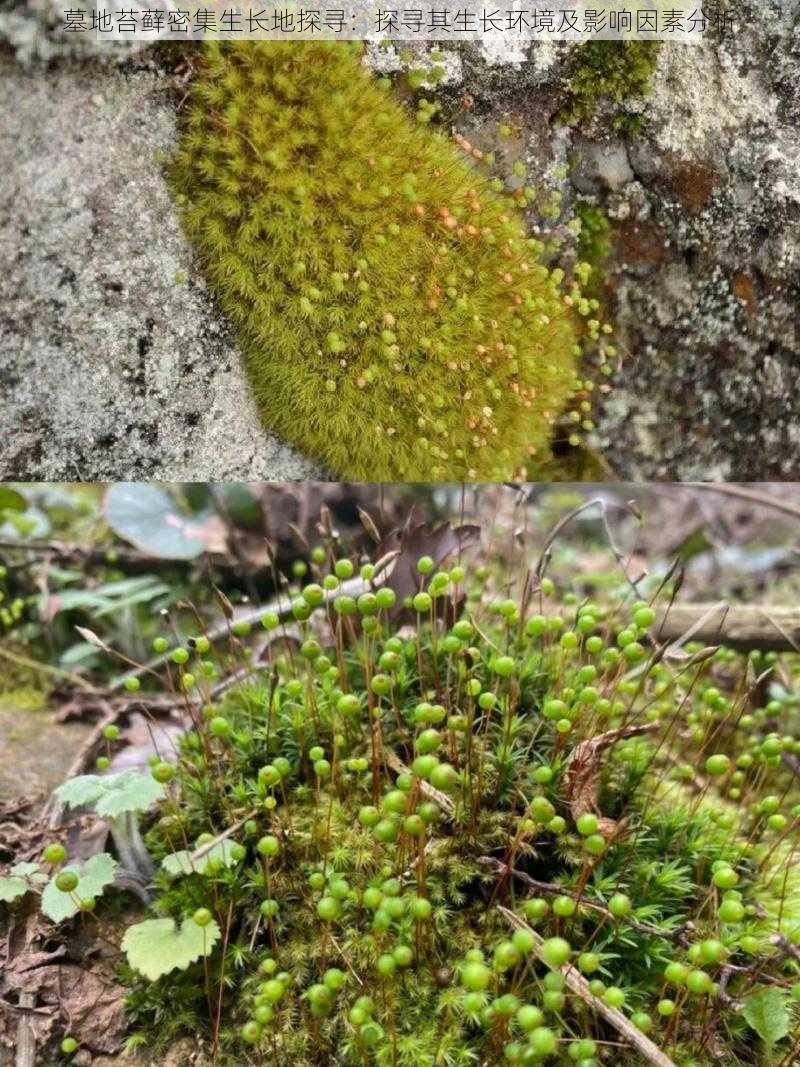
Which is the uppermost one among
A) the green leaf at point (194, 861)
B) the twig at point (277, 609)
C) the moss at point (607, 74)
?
the moss at point (607, 74)

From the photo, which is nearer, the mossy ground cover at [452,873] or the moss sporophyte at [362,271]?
the mossy ground cover at [452,873]

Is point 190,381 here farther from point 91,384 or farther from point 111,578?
point 111,578

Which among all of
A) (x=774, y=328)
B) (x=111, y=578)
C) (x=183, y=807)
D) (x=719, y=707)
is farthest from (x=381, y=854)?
(x=774, y=328)

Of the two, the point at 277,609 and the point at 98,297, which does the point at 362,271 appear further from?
the point at 277,609

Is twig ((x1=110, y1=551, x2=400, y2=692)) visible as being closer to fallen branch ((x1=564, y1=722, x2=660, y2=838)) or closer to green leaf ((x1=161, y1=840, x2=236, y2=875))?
green leaf ((x1=161, y1=840, x2=236, y2=875))

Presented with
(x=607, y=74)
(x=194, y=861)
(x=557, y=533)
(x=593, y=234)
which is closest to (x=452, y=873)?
(x=194, y=861)

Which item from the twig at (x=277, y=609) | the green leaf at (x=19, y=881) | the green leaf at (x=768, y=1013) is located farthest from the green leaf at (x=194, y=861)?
the green leaf at (x=768, y=1013)

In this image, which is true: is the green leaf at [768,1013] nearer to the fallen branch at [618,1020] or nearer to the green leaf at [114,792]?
the fallen branch at [618,1020]
